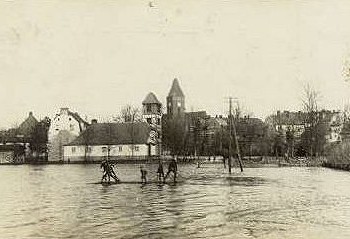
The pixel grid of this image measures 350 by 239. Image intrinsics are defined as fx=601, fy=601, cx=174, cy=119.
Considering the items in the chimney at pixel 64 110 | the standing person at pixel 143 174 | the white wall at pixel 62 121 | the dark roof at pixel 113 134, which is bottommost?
the standing person at pixel 143 174

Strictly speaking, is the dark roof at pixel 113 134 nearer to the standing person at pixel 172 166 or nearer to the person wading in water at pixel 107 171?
the person wading in water at pixel 107 171

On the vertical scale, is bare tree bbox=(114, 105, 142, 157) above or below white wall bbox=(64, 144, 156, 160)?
above

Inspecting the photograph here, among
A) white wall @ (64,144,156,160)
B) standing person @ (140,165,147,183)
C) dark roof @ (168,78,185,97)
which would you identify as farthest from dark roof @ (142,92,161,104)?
standing person @ (140,165,147,183)

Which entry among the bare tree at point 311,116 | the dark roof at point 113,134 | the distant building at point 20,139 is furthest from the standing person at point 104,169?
the bare tree at point 311,116

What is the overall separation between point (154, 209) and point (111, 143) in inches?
41.6

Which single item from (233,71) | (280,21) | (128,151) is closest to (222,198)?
(128,151)

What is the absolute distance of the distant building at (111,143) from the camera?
5443 mm

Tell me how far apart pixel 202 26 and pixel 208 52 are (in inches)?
7.9

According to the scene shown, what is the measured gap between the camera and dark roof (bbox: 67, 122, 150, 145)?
5273 mm

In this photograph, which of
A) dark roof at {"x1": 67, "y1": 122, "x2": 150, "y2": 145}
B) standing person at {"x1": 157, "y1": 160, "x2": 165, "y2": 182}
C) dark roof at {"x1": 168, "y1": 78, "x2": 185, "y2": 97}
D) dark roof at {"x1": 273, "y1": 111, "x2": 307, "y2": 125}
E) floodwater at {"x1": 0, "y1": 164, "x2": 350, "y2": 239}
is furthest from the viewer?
standing person at {"x1": 157, "y1": 160, "x2": 165, "y2": 182}

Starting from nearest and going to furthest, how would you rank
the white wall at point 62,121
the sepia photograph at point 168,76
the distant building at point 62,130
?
the sepia photograph at point 168,76 → the white wall at point 62,121 → the distant building at point 62,130

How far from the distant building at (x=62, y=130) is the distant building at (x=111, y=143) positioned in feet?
0.27

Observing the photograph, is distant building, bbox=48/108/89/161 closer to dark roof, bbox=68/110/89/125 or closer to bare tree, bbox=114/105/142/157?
dark roof, bbox=68/110/89/125

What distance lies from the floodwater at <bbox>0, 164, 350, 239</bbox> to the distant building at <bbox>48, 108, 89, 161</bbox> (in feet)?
0.72
